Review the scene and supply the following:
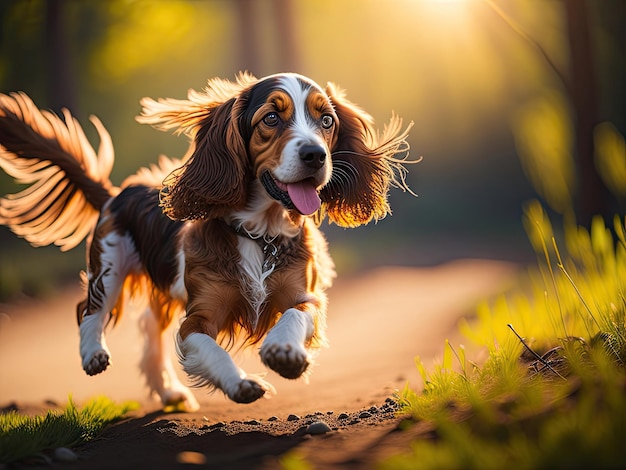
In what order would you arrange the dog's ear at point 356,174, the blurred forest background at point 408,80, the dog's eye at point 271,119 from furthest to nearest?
the blurred forest background at point 408,80, the dog's ear at point 356,174, the dog's eye at point 271,119

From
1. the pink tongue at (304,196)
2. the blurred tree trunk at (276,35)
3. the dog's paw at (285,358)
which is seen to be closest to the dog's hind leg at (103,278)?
the pink tongue at (304,196)

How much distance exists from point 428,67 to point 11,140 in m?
25.3

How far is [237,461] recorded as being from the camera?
9.95 ft

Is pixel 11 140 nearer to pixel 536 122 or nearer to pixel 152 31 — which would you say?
pixel 536 122

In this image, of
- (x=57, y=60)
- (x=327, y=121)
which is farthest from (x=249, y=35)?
(x=327, y=121)

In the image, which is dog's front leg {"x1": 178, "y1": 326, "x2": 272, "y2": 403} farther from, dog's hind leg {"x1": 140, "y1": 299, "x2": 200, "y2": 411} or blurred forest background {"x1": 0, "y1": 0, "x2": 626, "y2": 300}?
blurred forest background {"x1": 0, "y1": 0, "x2": 626, "y2": 300}

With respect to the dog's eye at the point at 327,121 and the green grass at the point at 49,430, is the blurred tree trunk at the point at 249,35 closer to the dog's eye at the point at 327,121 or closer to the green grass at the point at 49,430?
the dog's eye at the point at 327,121

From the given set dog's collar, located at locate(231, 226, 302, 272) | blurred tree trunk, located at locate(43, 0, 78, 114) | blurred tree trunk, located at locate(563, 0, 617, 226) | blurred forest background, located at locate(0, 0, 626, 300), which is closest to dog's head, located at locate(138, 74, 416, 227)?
dog's collar, located at locate(231, 226, 302, 272)

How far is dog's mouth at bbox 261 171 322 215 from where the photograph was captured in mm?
4211

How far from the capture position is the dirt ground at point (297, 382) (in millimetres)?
3248

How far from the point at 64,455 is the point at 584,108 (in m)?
7.48

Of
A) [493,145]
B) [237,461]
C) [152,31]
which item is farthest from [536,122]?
[493,145]

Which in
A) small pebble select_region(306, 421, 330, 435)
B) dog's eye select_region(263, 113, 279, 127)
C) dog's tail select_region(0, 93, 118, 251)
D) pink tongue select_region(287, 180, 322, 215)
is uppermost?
dog's tail select_region(0, 93, 118, 251)

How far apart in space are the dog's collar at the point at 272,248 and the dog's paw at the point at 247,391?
37.3 inches
